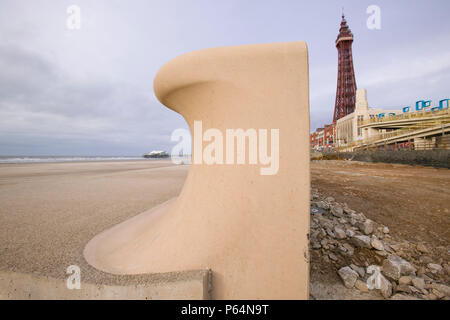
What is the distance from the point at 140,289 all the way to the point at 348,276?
5.57 feet

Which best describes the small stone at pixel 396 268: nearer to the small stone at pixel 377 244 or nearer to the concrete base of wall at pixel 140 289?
the small stone at pixel 377 244

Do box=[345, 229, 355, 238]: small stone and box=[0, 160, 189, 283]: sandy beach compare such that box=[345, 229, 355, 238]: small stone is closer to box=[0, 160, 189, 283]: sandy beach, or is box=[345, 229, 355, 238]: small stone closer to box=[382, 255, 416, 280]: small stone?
box=[382, 255, 416, 280]: small stone

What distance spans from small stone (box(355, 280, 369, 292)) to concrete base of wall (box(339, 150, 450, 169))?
41.3ft

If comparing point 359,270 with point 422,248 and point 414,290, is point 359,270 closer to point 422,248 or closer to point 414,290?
point 414,290

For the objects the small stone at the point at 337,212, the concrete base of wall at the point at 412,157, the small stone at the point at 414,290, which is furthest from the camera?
the concrete base of wall at the point at 412,157

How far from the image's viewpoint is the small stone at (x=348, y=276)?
57.2 inches

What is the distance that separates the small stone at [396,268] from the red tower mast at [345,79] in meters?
51.6

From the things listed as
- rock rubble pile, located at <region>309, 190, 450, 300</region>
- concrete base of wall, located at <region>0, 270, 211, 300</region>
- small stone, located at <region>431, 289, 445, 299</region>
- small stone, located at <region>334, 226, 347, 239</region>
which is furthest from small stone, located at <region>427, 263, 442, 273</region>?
concrete base of wall, located at <region>0, 270, 211, 300</region>

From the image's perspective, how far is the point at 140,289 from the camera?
1.04 meters

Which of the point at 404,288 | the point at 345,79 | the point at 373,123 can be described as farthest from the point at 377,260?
the point at 345,79

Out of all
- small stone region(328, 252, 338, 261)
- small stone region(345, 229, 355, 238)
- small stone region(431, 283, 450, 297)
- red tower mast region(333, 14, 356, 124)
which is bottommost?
small stone region(431, 283, 450, 297)

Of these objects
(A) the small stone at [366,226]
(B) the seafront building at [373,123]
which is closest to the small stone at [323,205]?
(A) the small stone at [366,226]

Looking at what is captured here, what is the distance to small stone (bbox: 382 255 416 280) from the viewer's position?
153 cm

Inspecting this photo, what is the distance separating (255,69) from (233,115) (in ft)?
1.15
